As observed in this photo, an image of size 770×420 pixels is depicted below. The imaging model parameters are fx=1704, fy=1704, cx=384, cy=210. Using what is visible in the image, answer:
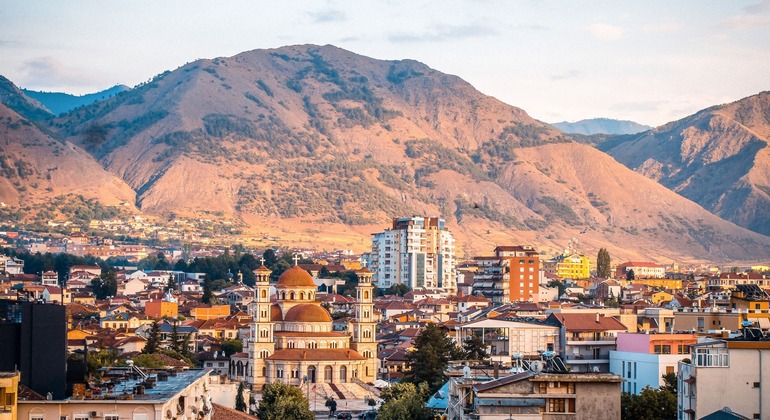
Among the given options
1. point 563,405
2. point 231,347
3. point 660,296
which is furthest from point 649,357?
point 660,296

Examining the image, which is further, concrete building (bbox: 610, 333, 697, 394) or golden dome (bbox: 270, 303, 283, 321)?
golden dome (bbox: 270, 303, 283, 321)

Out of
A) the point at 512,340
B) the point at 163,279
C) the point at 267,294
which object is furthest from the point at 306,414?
the point at 163,279

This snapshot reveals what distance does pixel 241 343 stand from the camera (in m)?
129

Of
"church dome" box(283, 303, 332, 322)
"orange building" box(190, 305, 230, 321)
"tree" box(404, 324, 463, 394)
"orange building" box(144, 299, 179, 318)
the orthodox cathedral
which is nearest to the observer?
"tree" box(404, 324, 463, 394)

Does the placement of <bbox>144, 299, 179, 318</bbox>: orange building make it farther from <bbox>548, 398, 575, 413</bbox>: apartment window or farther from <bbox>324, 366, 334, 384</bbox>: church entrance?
<bbox>548, 398, 575, 413</bbox>: apartment window

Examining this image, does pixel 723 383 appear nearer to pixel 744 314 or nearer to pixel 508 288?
pixel 744 314

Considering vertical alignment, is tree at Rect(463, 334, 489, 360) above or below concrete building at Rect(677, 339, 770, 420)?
below

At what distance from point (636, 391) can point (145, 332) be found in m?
76.1

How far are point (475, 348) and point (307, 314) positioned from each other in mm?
40340

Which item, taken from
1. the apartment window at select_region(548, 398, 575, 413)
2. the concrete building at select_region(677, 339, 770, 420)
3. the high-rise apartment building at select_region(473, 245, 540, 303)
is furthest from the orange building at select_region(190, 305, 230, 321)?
the apartment window at select_region(548, 398, 575, 413)

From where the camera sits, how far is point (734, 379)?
140 feet

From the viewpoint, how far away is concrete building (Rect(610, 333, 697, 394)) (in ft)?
208

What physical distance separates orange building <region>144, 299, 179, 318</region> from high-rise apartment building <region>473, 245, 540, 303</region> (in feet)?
102

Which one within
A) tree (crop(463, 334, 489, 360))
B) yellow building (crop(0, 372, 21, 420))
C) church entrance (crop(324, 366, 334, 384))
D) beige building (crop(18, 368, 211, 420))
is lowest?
church entrance (crop(324, 366, 334, 384))
